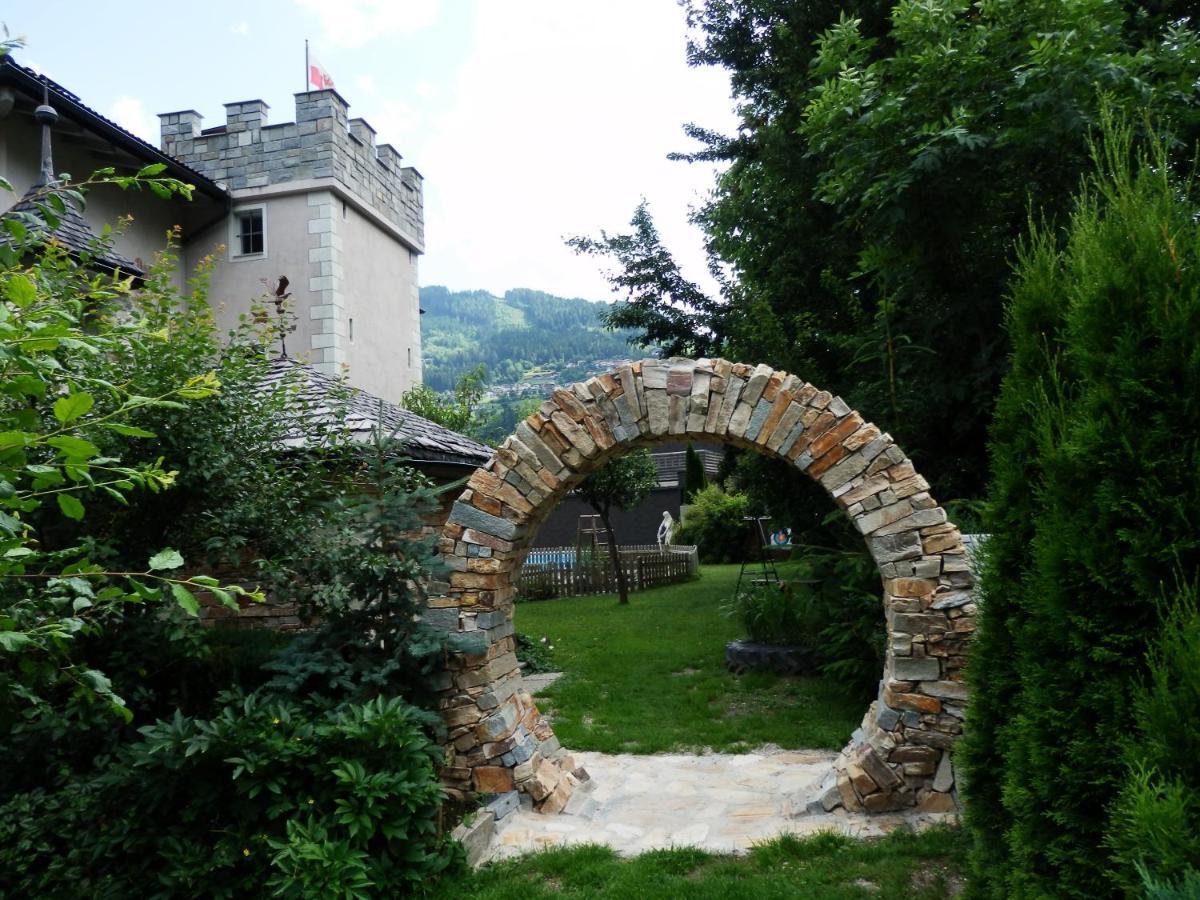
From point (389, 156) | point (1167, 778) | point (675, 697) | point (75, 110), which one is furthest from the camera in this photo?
point (389, 156)

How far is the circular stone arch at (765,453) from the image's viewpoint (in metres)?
4.76

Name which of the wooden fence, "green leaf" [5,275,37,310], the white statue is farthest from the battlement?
"green leaf" [5,275,37,310]

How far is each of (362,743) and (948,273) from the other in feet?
20.0

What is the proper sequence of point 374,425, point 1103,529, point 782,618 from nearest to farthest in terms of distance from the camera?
point 1103,529 < point 374,425 < point 782,618

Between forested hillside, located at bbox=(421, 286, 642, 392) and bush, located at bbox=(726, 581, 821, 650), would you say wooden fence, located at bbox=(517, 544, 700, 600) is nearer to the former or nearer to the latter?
bush, located at bbox=(726, 581, 821, 650)

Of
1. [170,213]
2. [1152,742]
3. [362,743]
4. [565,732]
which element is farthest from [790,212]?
[170,213]

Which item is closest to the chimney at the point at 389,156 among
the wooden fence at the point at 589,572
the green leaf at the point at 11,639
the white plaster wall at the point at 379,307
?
the white plaster wall at the point at 379,307

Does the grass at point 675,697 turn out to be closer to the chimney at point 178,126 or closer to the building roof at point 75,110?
the building roof at point 75,110

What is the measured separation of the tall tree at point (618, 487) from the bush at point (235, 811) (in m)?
11.5

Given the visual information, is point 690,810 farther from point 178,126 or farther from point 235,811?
point 178,126

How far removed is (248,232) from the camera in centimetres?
1578

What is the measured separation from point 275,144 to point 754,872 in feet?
50.4

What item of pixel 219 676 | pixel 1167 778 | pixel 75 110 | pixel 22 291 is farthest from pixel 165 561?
pixel 75 110

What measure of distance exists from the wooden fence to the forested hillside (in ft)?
151
